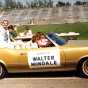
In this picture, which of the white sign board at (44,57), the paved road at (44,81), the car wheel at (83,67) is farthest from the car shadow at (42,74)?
the white sign board at (44,57)

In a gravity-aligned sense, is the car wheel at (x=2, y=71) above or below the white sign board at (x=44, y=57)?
below

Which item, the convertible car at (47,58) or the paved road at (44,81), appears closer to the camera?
the paved road at (44,81)

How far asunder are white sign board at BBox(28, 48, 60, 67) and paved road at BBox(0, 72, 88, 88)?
407mm

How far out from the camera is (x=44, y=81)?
321 inches

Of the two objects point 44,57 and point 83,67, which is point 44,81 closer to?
point 44,57

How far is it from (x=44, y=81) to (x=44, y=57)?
57 centimetres

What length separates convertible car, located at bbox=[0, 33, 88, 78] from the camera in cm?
812

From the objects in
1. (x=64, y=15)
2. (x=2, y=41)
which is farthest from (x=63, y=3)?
(x=2, y=41)

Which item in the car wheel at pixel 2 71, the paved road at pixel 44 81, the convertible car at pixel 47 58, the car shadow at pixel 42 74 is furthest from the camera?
the car shadow at pixel 42 74

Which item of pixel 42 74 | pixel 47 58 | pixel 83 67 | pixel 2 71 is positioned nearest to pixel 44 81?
pixel 47 58

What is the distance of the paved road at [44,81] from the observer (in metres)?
7.66

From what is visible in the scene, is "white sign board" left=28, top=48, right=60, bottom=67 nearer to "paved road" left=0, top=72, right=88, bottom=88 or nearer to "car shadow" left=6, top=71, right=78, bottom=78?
"paved road" left=0, top=72, right=88, bottom=88

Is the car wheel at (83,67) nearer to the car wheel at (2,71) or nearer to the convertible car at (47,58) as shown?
the convertible car at (47,58)

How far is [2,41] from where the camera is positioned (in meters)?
8.98
